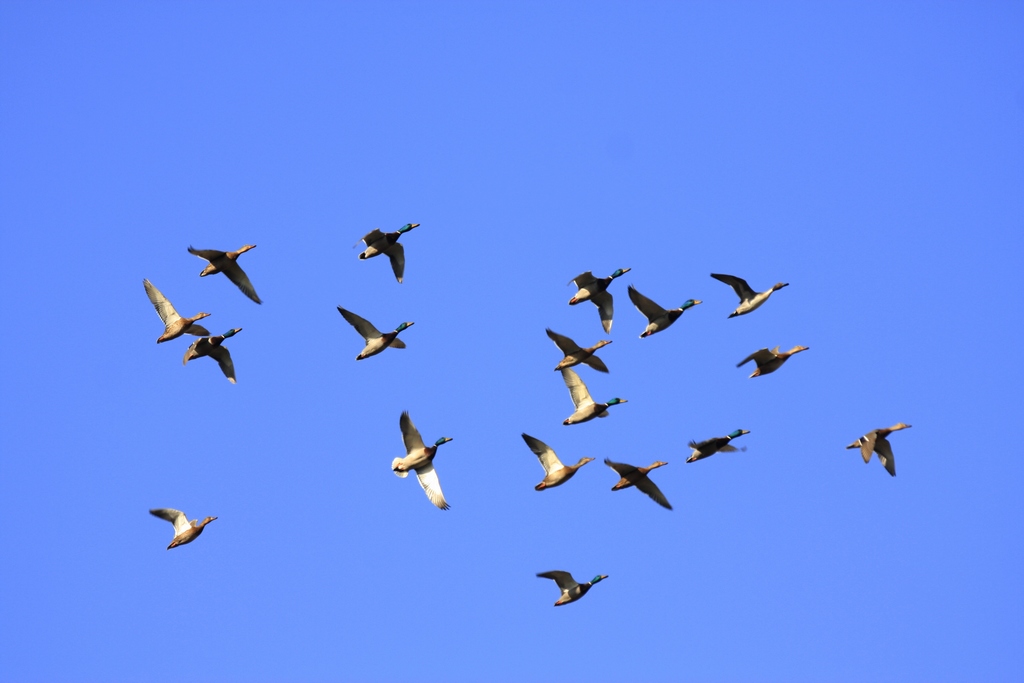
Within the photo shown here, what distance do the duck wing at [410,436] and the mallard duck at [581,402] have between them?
15.6 ft

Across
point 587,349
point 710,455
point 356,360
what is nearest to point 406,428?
point 356,360

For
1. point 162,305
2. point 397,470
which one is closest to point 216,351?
point 162,305

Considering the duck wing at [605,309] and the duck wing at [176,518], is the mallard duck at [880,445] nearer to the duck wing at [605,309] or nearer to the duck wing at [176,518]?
the duck wing at [605,309]

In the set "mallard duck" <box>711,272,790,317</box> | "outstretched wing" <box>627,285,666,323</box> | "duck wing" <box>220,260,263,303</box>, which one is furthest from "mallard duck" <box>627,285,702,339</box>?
"duck wing" <box>220,260,263,303</box>

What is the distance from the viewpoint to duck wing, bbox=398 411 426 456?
42.3 meters

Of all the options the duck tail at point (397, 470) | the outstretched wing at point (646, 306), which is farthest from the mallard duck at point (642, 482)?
the duck tail at point (397, 470)

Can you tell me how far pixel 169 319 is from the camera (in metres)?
A: 43.2

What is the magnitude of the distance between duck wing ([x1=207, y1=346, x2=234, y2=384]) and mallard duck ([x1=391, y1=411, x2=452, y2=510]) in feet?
19.9

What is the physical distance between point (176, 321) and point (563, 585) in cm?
1534

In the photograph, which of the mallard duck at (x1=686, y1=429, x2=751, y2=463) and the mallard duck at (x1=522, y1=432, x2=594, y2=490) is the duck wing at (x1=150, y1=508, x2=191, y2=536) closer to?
the mallard duck at (x1=522, y1=432, x2=594, y2=490)

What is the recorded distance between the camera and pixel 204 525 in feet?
139

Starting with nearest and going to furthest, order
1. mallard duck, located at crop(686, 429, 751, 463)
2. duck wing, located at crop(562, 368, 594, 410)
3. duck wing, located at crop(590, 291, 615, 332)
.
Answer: mallard duck, located at crop(686, 429, 751, 463) → duck wing, located at crop(562, 368, 594, 410) → duck wing, located at crop(590, 291, 615, 332)

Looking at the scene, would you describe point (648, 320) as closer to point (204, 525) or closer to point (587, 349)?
point (587, 349)

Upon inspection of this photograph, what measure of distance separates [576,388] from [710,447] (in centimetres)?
500
